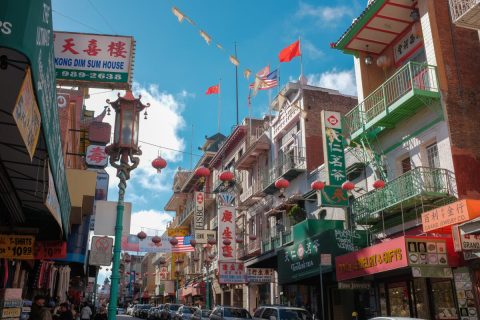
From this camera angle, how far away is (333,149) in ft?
73.0

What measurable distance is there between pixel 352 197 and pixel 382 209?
449 cm

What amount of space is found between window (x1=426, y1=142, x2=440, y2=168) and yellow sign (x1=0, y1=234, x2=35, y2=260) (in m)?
14.1

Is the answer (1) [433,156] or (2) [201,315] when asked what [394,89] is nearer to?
(1) [433,156]

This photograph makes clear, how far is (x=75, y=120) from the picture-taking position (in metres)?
22.4

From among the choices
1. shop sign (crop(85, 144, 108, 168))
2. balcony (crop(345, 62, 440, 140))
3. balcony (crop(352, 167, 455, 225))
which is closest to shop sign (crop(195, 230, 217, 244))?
shop sign (crop(85, 144, 108, 168))

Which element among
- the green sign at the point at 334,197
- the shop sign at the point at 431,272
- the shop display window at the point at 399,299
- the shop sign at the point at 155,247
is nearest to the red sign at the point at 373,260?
the shop sign at the point at 431,272

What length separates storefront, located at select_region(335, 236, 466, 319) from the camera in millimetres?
15039

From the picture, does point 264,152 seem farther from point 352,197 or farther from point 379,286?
point 379,286

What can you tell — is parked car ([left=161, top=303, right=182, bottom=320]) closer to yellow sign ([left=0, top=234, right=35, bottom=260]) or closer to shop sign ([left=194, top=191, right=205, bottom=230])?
shop sign ([left=194, top=191, right=205, bottom=230])

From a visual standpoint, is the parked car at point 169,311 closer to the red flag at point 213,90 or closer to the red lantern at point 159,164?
the red flag at point 213,90

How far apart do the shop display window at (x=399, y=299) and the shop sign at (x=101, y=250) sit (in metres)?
13.2

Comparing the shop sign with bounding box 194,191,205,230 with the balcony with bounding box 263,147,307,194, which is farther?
the shop sign with bounding box 194,191,205,230

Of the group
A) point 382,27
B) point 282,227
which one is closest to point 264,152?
point 282,227

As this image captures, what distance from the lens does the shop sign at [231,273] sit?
29.0m
